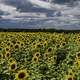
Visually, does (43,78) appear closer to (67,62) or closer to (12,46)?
(67,62)

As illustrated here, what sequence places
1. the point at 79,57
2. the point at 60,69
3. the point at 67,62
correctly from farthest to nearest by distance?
the point at 67,62 → the point at 60,69 → the point at 79,57

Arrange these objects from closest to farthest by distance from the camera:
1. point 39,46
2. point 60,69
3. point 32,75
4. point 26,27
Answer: point 32,75
point 60,69
point 39,46
point 26,27

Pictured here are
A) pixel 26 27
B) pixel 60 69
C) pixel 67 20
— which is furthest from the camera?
pixel 26 27

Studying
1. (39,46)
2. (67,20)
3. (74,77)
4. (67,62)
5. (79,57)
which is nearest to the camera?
(74,77)

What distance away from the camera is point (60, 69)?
7605 millimetres

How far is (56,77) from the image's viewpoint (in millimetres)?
6980

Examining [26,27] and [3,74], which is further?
[26,27]

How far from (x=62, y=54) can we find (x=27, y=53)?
0.92 m

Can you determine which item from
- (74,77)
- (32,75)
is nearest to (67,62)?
(32,75)

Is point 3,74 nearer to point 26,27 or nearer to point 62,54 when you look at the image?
point 62,54

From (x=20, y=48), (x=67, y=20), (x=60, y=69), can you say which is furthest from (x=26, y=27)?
(x=60, y=69)

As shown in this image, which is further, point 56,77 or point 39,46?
point 39,46

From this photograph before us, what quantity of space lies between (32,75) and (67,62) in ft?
5.52

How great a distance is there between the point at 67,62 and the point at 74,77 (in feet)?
7.23
